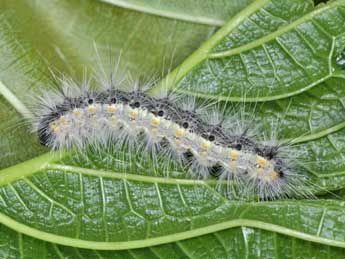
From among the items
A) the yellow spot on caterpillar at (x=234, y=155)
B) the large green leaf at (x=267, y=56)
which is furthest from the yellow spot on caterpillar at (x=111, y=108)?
the yellow spot on caterpillar at (x=234, y=155)

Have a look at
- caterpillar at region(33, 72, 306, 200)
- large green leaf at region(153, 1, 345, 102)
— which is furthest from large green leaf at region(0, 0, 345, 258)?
caterpillar at region(33, 72, 306, 200)

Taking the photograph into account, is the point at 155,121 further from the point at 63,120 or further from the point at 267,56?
the point at 267,56

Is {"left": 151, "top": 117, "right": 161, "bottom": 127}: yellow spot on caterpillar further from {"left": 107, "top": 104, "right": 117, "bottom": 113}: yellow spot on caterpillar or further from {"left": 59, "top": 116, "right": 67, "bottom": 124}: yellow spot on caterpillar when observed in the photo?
{"left": 59, "top": 116, "right": 67, "bottom": 124}: yellow spot on caterpillar

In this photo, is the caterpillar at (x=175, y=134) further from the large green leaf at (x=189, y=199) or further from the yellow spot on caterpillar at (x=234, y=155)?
the large green leaf at (x=189, y=199)

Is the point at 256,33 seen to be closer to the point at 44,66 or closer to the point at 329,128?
the point at 329,128

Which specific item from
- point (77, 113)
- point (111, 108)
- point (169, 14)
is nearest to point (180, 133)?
point (111, 108)
